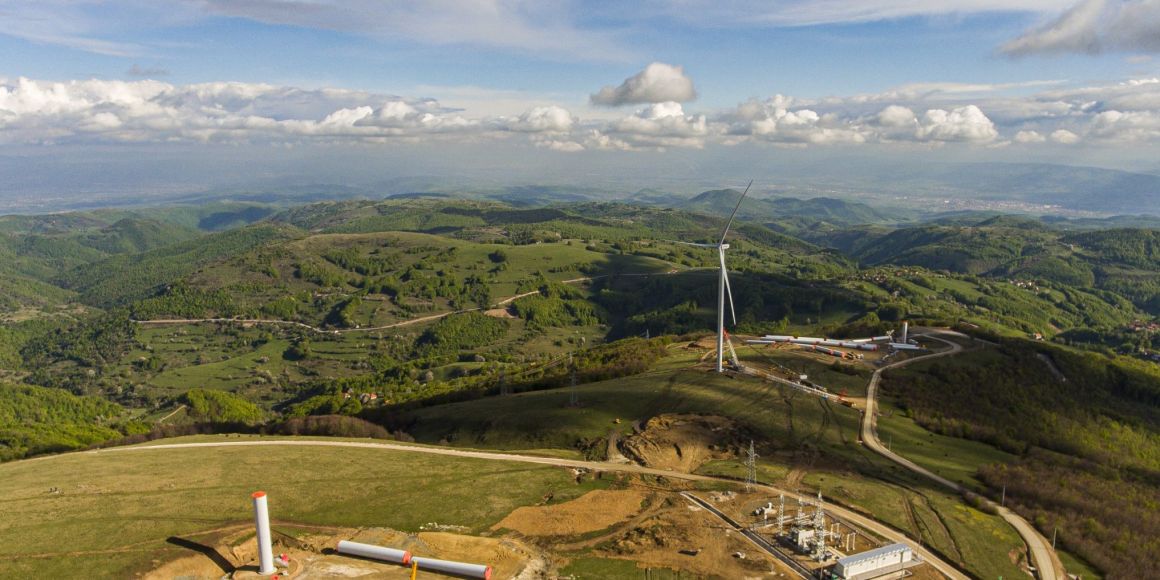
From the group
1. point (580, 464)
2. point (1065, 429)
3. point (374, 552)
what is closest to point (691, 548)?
point (580, 464)

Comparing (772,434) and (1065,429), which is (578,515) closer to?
(772,434)

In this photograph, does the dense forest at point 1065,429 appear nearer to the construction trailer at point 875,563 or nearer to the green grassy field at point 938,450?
the green grassy field at point 938,450

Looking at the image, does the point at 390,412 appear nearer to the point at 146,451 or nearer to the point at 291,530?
the point at 146,451

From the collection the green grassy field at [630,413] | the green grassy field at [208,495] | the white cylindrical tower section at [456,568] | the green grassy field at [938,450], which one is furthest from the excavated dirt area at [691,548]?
the green grassy field at [938,450]

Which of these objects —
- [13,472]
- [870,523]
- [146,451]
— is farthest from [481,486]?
[13,472]

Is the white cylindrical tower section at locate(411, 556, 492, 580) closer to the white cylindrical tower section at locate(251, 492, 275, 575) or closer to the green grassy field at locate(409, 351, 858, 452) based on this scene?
the white cylindrical tower section at locate(251, 492, 275, 575)
